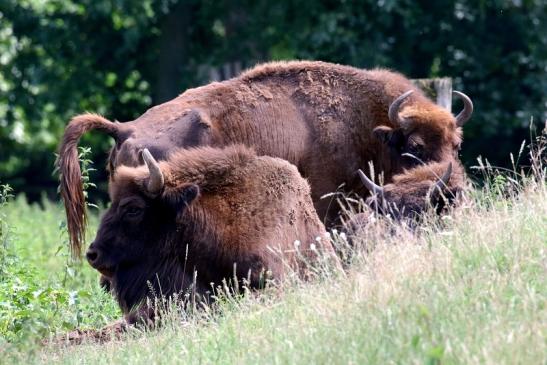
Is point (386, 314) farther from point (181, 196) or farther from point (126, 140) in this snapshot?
point (126, 140)

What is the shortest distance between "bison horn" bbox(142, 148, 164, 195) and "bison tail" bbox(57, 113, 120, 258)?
1348 millimetres

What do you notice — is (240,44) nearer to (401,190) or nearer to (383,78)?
(383,78)

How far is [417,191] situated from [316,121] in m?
1.71

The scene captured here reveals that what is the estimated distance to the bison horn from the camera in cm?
837

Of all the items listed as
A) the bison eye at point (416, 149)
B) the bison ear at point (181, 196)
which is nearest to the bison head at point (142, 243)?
the bison ear at point (181, 196)

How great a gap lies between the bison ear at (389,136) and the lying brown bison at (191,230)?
2.33 metres

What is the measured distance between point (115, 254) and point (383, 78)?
152 inches

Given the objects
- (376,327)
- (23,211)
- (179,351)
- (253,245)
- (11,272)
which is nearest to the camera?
(376,327)

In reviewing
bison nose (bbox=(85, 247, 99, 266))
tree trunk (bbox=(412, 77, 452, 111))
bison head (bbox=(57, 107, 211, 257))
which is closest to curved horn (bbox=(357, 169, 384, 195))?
bison head (bbox=(57, 107, 211, 257))

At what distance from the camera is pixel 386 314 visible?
580cm

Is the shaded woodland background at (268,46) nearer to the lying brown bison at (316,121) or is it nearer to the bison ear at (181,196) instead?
the lying brown bison at (316,121)

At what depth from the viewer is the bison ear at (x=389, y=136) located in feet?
35.5

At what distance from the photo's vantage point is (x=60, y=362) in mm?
6969

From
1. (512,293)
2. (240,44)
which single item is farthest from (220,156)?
(240,44)
